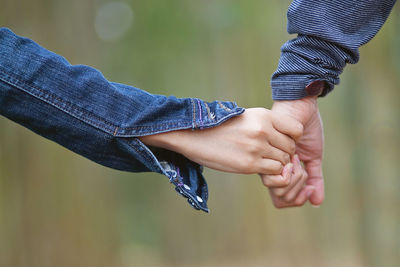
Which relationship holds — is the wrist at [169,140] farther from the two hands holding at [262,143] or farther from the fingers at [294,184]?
the fingers at [294,184]

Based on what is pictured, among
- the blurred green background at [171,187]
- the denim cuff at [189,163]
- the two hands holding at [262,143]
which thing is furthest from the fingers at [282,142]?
the blurred green background at [171,187]

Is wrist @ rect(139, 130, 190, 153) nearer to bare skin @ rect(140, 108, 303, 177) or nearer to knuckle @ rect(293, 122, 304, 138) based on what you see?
bare skin @ rect(140, 108, 303, 177)

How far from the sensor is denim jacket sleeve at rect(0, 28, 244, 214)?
768 mm

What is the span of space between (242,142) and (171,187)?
Result: 9.57 ft

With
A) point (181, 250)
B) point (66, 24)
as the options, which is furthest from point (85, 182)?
point (66, 24)

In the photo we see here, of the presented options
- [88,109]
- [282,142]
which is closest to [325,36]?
[282,142]

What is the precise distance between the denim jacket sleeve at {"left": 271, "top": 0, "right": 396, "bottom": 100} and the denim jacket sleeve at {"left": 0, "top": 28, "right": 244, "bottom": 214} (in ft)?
0.55

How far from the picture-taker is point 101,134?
2.61 ft

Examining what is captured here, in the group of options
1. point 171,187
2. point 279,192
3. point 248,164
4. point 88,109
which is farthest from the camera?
point 171,187

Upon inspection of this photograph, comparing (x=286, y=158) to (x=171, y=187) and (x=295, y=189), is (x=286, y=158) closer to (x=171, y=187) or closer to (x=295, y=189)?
(x=295, y=189)

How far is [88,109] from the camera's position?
792 millimetres

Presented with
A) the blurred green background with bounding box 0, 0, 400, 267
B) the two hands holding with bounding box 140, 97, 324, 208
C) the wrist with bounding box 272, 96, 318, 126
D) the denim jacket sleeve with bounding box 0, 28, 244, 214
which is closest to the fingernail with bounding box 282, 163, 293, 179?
the two hands holding with bounding box 140, 97, 324, 208

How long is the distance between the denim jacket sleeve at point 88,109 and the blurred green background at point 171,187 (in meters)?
2.04

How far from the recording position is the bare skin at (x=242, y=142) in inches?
33.7
